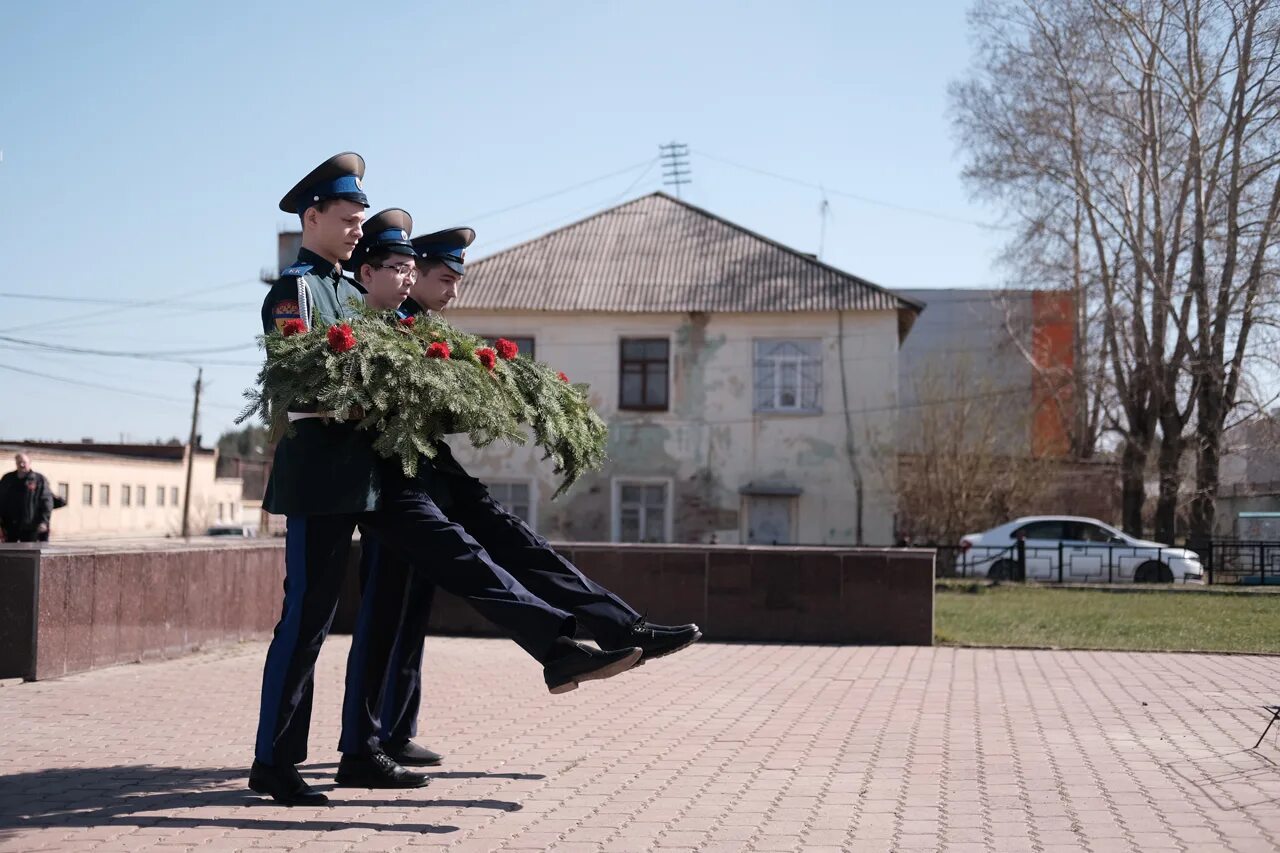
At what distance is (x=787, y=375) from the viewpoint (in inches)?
1305

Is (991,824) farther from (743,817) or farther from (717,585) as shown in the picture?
(717,585)

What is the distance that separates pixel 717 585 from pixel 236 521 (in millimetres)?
67075

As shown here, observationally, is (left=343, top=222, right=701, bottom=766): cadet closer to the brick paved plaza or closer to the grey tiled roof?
the brick paved plaza

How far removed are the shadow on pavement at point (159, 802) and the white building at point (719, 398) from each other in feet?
87.0

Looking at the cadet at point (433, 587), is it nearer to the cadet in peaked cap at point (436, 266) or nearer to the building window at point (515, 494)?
the cadet in peaked cap at point (436, 266)

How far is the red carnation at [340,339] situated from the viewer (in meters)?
5.16

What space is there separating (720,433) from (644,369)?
2.29 meters

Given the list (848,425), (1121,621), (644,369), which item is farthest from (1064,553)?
(644,369)

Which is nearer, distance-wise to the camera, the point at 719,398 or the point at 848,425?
the point at 848,425

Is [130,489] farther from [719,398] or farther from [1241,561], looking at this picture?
[1241,561]

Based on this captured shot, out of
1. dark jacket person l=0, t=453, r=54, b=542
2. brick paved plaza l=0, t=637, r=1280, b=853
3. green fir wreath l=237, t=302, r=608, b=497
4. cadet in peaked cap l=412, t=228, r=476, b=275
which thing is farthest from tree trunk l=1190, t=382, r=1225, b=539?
green fir wreath l=237, t=302, r=608, b=497

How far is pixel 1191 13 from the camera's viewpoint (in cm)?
2923

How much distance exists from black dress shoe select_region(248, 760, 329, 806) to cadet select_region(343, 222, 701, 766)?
0.48 meters

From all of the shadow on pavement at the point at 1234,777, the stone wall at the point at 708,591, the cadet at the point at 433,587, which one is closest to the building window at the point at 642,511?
the stone wall at the point at 708,591
